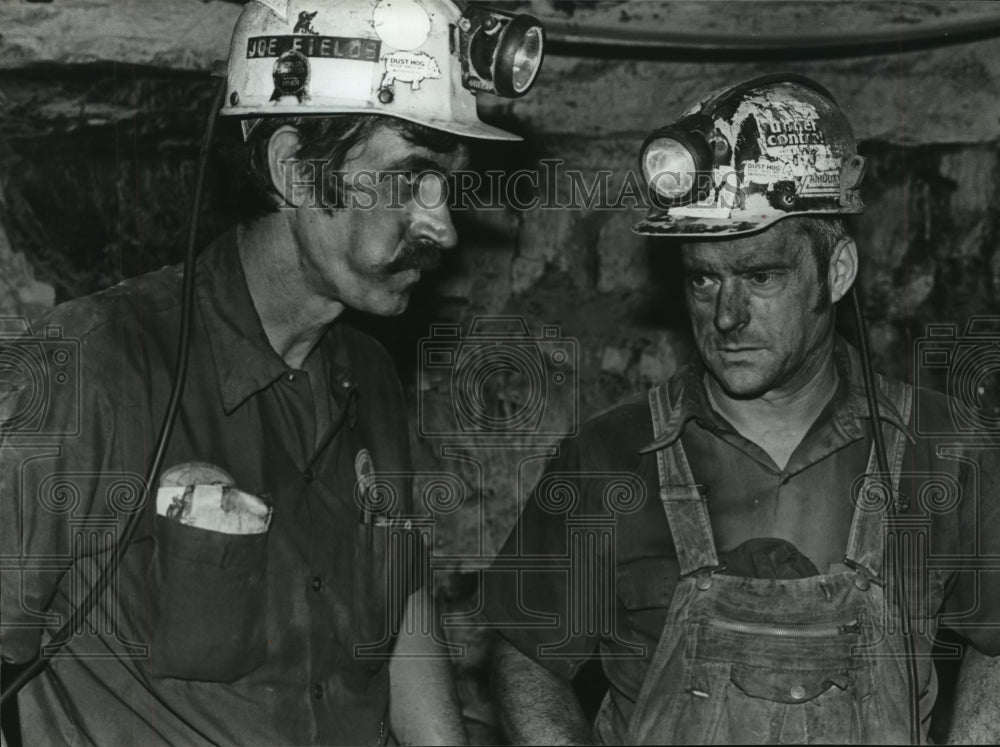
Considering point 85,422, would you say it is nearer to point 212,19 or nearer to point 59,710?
point 59,710

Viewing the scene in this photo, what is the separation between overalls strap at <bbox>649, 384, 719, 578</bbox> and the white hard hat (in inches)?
28.6

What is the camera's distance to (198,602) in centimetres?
292

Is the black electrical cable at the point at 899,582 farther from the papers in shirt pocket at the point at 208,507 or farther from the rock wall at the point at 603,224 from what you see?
the papers in shirt pocket at the point at 208,507

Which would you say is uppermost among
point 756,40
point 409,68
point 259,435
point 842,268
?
point 756,40

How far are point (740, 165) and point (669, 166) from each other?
0.44 ft

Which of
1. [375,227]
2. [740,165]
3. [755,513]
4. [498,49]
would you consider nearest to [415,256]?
[375,227]

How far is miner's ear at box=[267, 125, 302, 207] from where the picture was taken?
304cm

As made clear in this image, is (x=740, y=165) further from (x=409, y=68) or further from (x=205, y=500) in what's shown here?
(x=205, y=500)

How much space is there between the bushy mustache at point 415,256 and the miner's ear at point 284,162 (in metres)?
0.21

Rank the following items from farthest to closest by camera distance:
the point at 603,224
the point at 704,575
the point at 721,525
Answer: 1. the point at 603,224
2. the point at 721,525
3. the point at 704,575

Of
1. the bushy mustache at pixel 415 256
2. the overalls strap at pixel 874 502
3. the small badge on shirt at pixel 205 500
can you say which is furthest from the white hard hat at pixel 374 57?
the overalls strap at pixel 874 502

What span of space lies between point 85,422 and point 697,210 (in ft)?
3.90

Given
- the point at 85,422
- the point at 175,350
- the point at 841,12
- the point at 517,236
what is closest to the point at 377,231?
the point at 175,350

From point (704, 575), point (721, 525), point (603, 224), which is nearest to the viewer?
point (704, 575)
